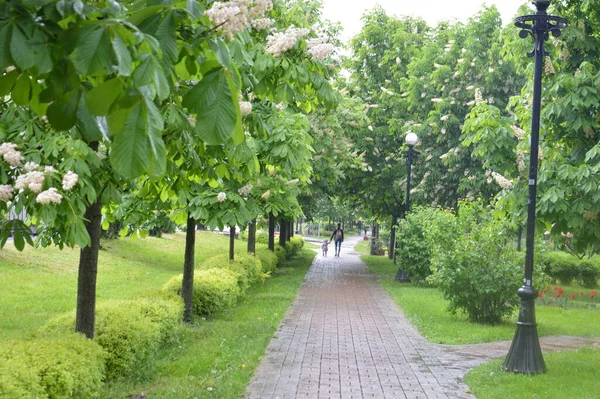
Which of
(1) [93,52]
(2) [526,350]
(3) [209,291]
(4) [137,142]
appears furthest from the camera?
(3) [209,291]

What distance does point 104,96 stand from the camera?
2389 mm

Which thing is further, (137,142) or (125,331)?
(125,331)

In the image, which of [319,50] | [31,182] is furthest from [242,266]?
[31,182]

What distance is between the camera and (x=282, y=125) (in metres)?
9.16

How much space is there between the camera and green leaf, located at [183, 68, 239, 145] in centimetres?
242

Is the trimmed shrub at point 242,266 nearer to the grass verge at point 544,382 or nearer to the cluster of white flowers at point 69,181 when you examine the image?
the grass verge at point 544,382

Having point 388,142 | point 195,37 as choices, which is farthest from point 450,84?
point 195,37

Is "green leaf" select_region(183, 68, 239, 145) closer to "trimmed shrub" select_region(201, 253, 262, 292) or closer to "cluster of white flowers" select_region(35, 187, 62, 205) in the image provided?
"cluster of white flowers" select_region(35, 187, 62, 205)

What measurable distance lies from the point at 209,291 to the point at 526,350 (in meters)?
6.57

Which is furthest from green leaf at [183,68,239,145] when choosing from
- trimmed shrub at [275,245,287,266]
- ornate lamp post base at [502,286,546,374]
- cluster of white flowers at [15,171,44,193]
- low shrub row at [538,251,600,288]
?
trimmed shrub at [275,245,287,266]

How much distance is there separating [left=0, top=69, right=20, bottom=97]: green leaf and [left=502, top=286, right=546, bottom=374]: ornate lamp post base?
26.4 ft

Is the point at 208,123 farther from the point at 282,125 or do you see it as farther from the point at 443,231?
the point at 443,231

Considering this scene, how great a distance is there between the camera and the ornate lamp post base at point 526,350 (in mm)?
9320

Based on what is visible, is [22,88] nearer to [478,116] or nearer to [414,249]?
[478,116]
